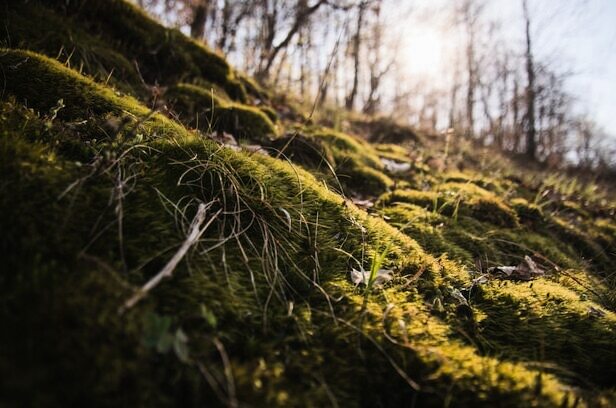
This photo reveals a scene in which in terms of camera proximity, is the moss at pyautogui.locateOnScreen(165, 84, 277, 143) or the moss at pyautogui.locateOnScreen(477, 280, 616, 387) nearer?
the moss at pyautogui.locateOnScreen(477, 280, 616, 387)

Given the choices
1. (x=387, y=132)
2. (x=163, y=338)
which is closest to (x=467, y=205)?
(x=163, y=338)

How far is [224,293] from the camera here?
4.04 feet

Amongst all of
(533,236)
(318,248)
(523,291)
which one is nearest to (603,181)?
(533,236)

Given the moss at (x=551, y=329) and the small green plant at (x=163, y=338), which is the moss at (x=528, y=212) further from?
the small green plant at (x=163, y=338)

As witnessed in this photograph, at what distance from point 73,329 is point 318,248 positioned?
1.03 metres

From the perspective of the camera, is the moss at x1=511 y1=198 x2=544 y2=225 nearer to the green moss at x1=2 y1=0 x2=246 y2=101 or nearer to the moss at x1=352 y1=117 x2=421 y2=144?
the green moss at x1=2 y1=0 x2=246 y2=101

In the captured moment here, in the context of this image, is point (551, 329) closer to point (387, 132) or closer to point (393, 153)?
point (393, 153)

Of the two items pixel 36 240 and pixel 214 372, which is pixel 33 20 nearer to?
pixel 36 240

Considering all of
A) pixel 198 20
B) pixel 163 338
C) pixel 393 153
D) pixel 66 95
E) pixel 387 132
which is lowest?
pixel 163 338

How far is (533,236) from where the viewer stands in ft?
10.6

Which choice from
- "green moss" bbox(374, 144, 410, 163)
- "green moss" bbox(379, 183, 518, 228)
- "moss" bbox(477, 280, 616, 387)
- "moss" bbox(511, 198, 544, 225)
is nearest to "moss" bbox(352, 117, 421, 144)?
"green moss" bbox(374, 144, 410, 163)

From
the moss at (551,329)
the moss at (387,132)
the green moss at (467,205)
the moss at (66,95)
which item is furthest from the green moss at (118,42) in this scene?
the moss at (387,132)

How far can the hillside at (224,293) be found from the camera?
90 cm

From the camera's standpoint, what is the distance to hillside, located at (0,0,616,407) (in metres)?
0.90
